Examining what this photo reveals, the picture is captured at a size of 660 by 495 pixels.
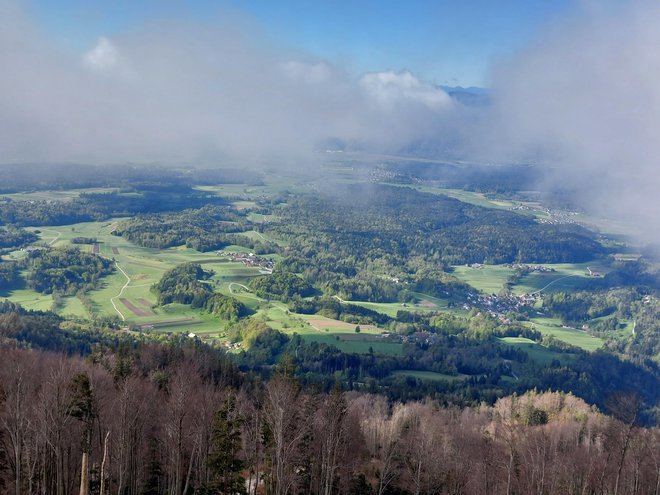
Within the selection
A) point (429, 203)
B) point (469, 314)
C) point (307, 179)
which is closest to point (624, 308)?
point (469, 314)

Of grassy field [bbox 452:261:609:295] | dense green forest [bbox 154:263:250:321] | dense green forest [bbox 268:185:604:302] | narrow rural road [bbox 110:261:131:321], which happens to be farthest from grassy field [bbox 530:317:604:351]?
narrow rural road [bbox 110:261:131:321]

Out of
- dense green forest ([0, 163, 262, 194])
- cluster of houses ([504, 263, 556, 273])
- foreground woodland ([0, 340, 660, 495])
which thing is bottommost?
cluster of houses ([504, 263, 556, 273])

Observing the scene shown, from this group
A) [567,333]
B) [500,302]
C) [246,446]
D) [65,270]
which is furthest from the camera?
[500,302]

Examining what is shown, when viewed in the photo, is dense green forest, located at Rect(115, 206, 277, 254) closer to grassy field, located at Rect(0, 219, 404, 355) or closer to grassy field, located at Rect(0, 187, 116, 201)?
grassy field, located at Rect(0, 219, 404, 355)

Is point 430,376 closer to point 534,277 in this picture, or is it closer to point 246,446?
point 246,446

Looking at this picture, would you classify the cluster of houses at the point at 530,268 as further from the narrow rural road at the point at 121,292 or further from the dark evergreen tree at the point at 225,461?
the dark evergreen tree at the point at 225,461

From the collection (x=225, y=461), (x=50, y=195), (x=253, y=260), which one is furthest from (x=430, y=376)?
(x=50, y=195)

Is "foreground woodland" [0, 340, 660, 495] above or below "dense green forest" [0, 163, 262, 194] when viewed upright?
below
